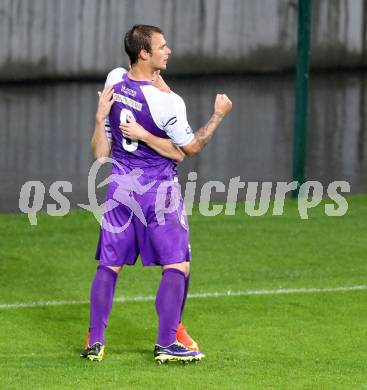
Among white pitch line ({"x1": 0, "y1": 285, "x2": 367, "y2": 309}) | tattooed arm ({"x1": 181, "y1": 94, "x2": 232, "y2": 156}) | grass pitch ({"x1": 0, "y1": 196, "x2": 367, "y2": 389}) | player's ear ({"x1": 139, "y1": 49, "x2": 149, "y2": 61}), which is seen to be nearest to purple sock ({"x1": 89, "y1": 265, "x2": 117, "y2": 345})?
grass pitch ({"x1": 0, "y1": 196, "x2": 367, "y2": 389})

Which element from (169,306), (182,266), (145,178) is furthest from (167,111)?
(169,306)

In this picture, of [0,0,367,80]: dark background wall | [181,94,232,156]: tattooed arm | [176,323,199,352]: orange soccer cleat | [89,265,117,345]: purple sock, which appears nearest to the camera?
[181,94,232,156]: tattooed arm

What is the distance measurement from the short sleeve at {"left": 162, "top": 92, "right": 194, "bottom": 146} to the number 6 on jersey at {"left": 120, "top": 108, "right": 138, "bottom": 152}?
0.62 feet

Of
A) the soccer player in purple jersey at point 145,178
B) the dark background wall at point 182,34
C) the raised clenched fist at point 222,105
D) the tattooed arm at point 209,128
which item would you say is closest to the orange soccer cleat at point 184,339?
the soccer player in purple jersey at point 145,178

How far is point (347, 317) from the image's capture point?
970 centimetres

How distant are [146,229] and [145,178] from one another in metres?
0.28

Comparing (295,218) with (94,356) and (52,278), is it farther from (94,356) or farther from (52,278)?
(94,356)

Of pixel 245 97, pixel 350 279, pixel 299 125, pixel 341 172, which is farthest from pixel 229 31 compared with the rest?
pixel 350 279

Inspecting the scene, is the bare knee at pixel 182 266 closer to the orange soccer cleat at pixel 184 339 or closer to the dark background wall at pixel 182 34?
the orange soccer cleat at pixel 184 339

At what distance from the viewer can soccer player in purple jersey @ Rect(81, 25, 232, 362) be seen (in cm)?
803

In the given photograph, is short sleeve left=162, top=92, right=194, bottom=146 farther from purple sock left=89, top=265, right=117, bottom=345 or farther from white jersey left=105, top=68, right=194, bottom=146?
purple sock left=89, top=265, right=117, bottom=345

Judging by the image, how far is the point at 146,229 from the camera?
8.16 meters

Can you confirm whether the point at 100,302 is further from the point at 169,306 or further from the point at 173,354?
the point at 173,354

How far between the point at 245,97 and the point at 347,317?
14.0 metres
